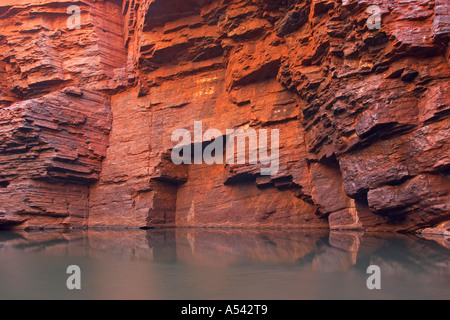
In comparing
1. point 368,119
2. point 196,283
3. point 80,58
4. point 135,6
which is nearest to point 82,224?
point 80,58

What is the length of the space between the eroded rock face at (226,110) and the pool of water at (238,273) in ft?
11.9

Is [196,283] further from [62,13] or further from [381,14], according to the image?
[62,13]

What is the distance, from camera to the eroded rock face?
905 centimetres

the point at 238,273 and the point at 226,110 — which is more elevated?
the point at 226,110

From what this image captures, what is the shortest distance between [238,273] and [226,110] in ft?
36.6

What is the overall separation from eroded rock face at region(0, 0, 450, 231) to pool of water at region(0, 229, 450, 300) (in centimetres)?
362

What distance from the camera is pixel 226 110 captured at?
1503cm

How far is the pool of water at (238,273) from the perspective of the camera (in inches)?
134

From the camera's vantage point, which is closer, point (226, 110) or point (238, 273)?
point (238, 273)

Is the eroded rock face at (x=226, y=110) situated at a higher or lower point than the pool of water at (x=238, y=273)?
higher

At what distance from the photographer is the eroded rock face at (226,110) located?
29.7 feet

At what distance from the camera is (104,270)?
4.77 meters

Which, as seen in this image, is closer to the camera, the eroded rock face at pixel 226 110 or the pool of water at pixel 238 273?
the pool of water at pixel 238 273
